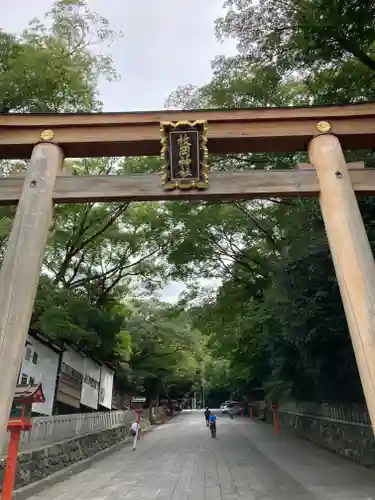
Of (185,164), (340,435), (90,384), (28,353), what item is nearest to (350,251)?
(185,164)

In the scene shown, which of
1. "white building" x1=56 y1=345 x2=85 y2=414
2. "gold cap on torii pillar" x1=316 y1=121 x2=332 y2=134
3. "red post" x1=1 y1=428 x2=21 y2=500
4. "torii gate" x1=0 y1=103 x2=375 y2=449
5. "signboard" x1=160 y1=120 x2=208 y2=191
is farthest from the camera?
"white building" x1=56 y1=345 x2=85 y2=414

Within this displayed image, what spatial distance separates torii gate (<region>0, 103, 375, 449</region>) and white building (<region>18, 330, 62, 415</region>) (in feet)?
17.3

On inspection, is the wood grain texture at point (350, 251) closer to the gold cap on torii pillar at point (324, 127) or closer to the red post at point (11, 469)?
the gold cap on torii pillar at point (324, 127)

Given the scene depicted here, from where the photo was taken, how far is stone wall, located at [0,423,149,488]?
28.2ft

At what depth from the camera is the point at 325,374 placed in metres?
11.5

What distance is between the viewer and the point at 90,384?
1595 centimetres

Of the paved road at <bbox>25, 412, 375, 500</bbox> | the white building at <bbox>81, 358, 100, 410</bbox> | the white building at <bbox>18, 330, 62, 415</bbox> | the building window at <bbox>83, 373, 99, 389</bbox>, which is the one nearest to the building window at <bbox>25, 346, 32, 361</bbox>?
the white building at <bbox>18, 330, 62, 415</bbox>

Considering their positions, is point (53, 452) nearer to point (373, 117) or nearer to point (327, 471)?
point (327, 471)

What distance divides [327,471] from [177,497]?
4654 mm

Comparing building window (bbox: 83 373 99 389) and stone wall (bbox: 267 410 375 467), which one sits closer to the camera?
stone wall (bbox: 267 410 375 467)

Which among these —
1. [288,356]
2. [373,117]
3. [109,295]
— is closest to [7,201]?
[373,117]

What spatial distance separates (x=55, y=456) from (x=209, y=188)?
341 inches

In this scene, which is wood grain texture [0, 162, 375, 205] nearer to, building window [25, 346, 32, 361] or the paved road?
building window [25, 346, 32, 361]

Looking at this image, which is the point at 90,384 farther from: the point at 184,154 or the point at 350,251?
the point at 350,251
